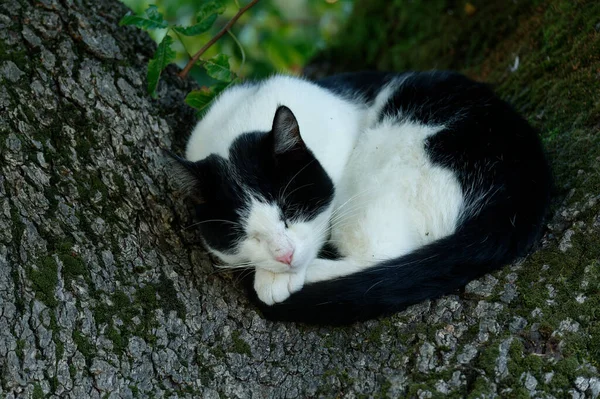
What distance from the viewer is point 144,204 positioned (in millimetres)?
2229

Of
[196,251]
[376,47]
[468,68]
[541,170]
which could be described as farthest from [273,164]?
[376,47]

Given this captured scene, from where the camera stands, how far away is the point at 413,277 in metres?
2.06

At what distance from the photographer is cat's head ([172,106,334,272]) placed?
2.22 metres

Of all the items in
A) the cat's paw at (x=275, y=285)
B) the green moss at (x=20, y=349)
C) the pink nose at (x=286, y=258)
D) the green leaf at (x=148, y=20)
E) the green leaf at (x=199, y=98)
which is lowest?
the cat's paw at (x=275, y=285)

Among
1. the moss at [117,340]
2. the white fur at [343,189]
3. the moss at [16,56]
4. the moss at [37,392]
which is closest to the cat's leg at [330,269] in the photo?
Result: the white fur at [343,189]

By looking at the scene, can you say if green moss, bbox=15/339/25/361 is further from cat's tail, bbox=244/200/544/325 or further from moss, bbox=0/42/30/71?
moss, bbox=0/42/30/71

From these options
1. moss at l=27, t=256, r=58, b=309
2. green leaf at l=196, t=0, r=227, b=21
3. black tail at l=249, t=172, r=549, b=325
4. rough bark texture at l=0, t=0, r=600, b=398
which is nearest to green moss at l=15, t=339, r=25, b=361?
rough bark texture at l=0, t=0, r=600, b=398

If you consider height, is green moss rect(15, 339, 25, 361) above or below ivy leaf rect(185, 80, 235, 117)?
below

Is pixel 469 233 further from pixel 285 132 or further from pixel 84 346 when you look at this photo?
pixel 84 346

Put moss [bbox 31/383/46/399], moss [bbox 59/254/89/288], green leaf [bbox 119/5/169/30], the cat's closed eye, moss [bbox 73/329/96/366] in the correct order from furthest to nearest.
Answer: green leaf [bbox 119/5/169/30] → the cat's closed eye → moss [bbox 59/254/89/288] → moss [bbox 73/329/96/366] → moss [bbox 31/383/46/399]

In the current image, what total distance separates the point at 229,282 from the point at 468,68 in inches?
88.8

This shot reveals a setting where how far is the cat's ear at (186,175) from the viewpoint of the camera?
2178mm

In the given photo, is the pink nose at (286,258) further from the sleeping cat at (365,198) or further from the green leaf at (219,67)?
the green leaf at (219,67)

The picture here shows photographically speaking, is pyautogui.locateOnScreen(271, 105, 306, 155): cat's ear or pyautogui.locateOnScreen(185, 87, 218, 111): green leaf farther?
pyautogui.locateOnScreen(185, 87, 218, 111): green leaf
